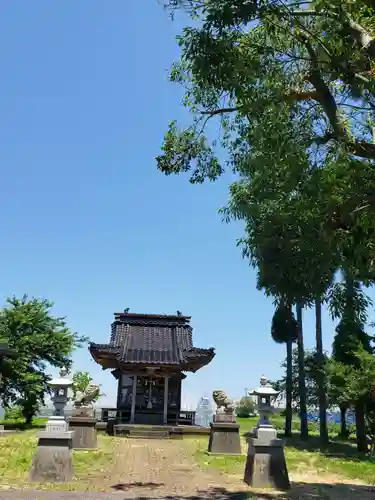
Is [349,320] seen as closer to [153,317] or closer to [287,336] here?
[287,336]

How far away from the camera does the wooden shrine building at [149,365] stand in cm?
2409

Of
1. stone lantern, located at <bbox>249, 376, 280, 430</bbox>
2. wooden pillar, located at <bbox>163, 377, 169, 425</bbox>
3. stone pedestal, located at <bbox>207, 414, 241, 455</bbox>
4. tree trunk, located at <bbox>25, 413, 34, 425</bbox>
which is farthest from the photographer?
tree trunk, located at <bbox>25, 413, 34, 425</bbox>

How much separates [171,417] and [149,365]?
11.3ft

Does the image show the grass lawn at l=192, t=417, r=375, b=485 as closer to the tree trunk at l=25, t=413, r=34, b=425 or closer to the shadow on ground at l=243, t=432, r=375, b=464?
the shadow on ground at l=243, t=432, r=375, b=464

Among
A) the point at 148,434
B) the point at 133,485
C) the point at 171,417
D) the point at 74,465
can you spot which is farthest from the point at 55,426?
the point at 171,417

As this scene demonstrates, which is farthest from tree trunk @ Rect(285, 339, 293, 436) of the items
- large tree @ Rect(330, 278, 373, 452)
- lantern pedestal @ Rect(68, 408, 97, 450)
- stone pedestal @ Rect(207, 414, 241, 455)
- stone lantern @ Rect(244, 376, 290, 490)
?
stone lantern @ Rect(244, 376, 290, 490)

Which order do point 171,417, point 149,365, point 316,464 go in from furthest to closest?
point 171,417 → point 149,365 → point 316,464

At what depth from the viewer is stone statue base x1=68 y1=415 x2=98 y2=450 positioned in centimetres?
1656

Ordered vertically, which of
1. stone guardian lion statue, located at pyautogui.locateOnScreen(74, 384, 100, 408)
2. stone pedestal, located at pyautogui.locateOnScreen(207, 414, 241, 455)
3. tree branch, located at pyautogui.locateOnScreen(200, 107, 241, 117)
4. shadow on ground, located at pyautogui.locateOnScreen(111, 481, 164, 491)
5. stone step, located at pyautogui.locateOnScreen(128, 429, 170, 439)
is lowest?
shadow on ground, located at pyautogui.locateOnScreen(111, 481, 164, 491)

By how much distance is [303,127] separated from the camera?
865cm

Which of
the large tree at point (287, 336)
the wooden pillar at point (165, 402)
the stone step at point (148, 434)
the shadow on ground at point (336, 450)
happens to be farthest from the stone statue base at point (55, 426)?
the large tree at point (287, 336)

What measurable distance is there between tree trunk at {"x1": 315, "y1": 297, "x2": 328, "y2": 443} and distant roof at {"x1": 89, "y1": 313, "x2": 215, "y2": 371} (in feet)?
17.2

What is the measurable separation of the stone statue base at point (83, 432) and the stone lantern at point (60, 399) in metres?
5.22

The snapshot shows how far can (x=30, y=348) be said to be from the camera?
25906 mm
